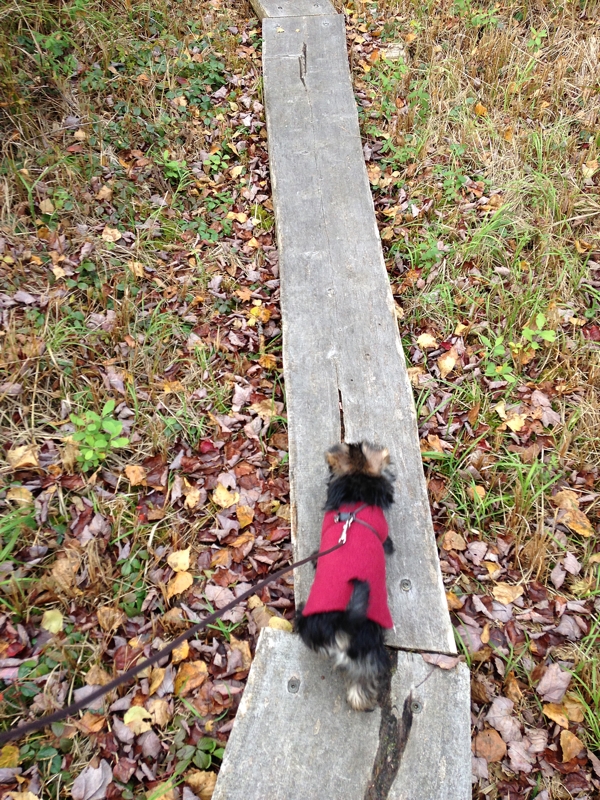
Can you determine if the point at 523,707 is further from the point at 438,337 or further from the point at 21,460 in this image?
the point at 21,460

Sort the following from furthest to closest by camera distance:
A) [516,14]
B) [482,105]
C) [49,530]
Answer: [516,14] → [482,105] → [49,530]

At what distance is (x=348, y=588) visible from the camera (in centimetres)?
227

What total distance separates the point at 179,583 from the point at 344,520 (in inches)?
43.5

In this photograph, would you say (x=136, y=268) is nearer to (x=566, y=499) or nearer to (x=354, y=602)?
(x=354, y=602)

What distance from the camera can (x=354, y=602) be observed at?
7.22 feet

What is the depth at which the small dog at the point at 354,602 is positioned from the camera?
7.31 feet

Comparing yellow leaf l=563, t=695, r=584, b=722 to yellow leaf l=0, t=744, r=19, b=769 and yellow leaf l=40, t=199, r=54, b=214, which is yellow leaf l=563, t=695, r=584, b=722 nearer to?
yellow leaf l=0, t=744, r=19, b=769

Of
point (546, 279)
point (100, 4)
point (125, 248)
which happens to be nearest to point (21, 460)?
point (125, 248)

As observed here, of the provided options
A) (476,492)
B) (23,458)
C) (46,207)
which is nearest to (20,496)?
(23,458)

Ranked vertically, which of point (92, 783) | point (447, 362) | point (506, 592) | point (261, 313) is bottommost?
point (506, 592)

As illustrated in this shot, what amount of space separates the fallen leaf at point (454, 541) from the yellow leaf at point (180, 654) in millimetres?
1661

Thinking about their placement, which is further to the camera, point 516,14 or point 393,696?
point 516,14

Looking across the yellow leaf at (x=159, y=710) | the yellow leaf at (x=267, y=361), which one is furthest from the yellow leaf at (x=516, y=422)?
the yellow leaf at (x=159, y=710)

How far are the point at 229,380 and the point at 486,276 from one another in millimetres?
2384
